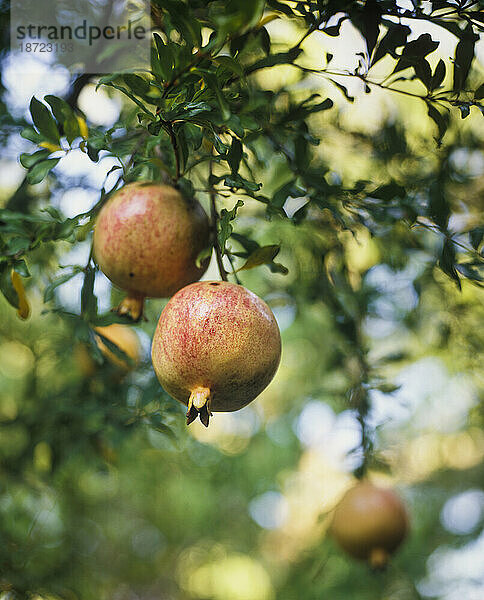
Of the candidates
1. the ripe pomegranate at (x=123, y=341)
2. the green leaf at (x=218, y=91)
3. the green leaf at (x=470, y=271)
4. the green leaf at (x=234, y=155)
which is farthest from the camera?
the ripe pomegranate at (x=123, y=341)

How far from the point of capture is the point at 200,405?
0.59 meters

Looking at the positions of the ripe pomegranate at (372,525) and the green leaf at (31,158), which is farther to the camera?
the ripe pomegranate at (372,525)

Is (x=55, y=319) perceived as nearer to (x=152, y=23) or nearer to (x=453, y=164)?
(x=152, y=23)

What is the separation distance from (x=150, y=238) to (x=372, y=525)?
0.90 meters

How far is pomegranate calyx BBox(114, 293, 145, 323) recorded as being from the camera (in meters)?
0.78

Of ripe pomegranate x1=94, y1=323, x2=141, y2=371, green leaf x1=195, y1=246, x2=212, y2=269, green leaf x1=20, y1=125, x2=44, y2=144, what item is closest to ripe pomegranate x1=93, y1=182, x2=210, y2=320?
green leaf x1=195, y1=246, x2=212, y2=269

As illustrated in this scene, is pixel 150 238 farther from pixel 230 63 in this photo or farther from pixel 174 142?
pixel 230 63

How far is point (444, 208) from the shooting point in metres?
0.77

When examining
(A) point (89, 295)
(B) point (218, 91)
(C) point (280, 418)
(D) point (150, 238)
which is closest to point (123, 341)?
(A) point (89, 295)

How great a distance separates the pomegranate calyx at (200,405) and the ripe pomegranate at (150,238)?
0.59ft

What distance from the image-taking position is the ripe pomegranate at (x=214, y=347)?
592mm

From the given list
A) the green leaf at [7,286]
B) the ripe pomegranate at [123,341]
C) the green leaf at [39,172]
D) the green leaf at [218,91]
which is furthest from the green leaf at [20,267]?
the ripe pomegranate at [123,341]

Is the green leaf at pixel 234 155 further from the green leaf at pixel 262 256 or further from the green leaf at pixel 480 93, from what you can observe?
the green leaf at pixel 480 93

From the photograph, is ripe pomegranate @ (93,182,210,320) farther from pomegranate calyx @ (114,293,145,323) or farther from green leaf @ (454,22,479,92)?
green leaf @ (454,22,479,92)
